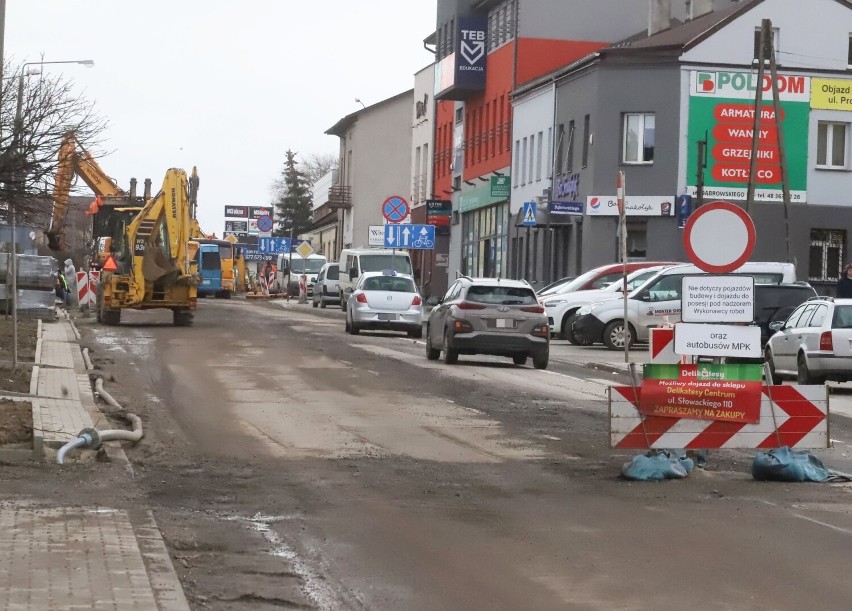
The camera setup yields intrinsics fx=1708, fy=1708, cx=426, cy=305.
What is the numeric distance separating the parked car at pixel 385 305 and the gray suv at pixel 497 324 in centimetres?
1104

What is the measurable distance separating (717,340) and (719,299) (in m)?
0.34

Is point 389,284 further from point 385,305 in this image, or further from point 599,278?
point 599,278

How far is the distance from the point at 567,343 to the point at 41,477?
29172 millimetres

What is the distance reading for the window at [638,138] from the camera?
54.9m

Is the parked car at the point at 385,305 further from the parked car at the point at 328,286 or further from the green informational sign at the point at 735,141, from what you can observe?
the parked car at the point at 328,286

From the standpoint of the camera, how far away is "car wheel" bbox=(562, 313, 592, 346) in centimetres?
3841

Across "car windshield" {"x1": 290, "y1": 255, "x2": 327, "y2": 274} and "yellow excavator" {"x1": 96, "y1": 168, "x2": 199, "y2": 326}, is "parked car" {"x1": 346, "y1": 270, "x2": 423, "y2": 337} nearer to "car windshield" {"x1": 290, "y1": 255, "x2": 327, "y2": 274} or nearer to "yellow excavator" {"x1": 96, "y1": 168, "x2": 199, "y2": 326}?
"yellow excavator" {"x1": 96, "y1": 168, "x2": 199, "y2": 326}

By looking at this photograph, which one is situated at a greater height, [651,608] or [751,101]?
[751,101]

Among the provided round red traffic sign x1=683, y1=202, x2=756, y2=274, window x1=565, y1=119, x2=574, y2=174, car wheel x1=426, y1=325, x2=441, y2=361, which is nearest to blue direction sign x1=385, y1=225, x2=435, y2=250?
window x1=565, y1=119, x2=574, y2=174

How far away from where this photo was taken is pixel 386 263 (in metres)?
58.1

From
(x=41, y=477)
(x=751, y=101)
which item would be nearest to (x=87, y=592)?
(x=41, y=477)

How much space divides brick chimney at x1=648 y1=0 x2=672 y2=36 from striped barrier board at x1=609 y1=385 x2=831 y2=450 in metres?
52.5

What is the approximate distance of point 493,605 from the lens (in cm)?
785

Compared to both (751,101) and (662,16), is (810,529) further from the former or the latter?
(662,16)
